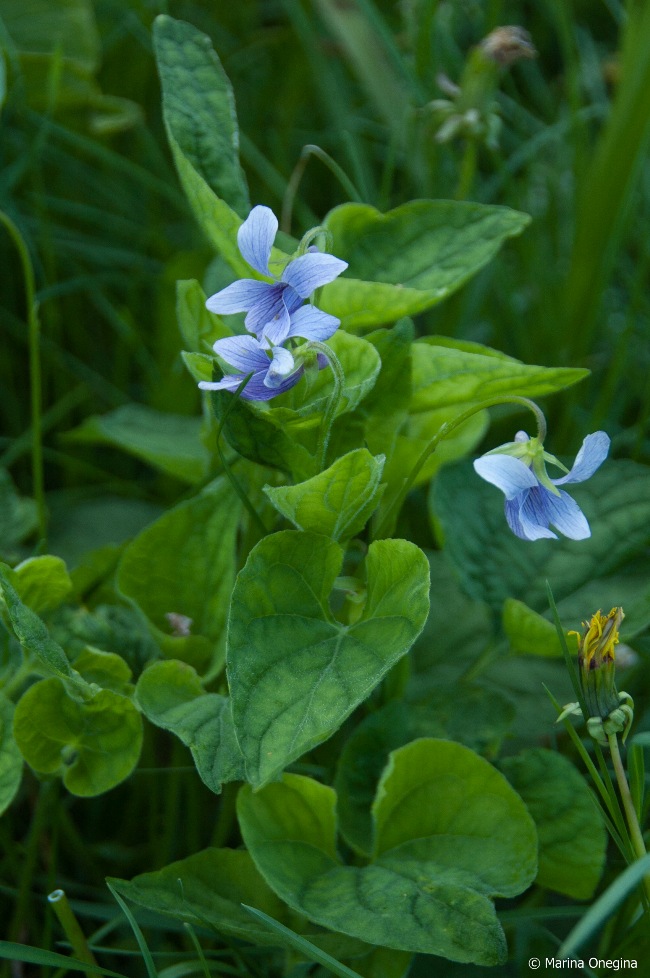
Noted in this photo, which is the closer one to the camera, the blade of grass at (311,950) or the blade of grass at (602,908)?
the blade of grass at (602,908)

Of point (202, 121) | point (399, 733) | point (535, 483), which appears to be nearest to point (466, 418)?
point (535, 483)

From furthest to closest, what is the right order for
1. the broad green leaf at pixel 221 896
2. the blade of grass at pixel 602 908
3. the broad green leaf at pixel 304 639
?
the broad green leaf at pixel 221 896 < the broad green leaf at pixel 304 639 < the blade of grass at pixel 602 908

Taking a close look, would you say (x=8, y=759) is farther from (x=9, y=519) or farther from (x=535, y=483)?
(x=535, y=483)

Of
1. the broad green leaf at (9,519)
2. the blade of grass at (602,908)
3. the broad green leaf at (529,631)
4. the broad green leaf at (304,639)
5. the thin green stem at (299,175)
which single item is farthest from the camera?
the broad green leaf at (9,519)

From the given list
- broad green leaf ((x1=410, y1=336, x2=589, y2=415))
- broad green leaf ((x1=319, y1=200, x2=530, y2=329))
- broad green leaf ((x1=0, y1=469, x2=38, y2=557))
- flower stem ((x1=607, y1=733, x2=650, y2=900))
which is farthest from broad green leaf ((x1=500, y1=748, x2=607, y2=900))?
broad green leaf ((x1=0, y1=469, x2=38, y2=557))

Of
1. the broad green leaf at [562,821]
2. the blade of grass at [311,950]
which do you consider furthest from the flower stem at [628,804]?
the blade of grass at [311,950]

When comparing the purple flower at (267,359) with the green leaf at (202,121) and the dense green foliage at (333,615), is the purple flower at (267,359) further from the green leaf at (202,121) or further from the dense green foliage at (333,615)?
the green leaf at (202,121)

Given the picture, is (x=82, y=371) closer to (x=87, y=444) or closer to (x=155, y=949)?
(x=87, y=444)
